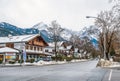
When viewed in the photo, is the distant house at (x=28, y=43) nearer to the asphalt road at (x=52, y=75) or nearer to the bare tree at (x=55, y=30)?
the bare tree at (x=55, y=30)

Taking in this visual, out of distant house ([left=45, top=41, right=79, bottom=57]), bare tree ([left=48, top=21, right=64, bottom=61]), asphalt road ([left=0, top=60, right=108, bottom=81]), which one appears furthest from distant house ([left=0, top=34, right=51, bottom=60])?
asphalt road ([left=0, top=60, right=108, bottom=81])

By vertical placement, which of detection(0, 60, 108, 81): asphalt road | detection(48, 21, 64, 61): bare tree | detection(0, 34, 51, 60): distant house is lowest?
detection(0, 60, 108, 81): asphalt road

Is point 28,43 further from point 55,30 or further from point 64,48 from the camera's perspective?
point 64,48

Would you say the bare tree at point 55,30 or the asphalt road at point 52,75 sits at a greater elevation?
the bare tree at point 55,30

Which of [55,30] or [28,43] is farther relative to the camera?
[55,30]

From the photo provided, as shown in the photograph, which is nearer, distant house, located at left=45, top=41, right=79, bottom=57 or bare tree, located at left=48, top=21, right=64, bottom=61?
bare tree, located at left=48, top=21, right=64, bottom=61

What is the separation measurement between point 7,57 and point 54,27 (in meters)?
24.5

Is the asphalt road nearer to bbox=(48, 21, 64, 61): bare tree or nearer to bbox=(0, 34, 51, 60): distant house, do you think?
bbox=(0, 34, 51, 60): distant house

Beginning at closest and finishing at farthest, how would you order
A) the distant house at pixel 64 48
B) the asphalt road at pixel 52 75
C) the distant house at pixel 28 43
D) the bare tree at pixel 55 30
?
the asphalt road at pixel 52 75 < the distant house at pixel 28 43 < the bare tree at pixel 55 30 < the distant house at pixel 64 48

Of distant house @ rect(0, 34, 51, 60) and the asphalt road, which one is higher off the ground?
distant house @ rect(0, 34, 51, 60)

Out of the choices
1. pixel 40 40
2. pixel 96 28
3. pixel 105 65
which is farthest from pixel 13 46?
pixel 105 65

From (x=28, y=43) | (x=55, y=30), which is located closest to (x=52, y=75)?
(x=28, y=43)

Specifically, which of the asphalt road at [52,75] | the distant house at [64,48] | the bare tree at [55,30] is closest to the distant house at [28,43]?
the bare tree at [55,30]

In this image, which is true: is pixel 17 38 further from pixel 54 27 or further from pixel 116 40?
pixel 116 40
